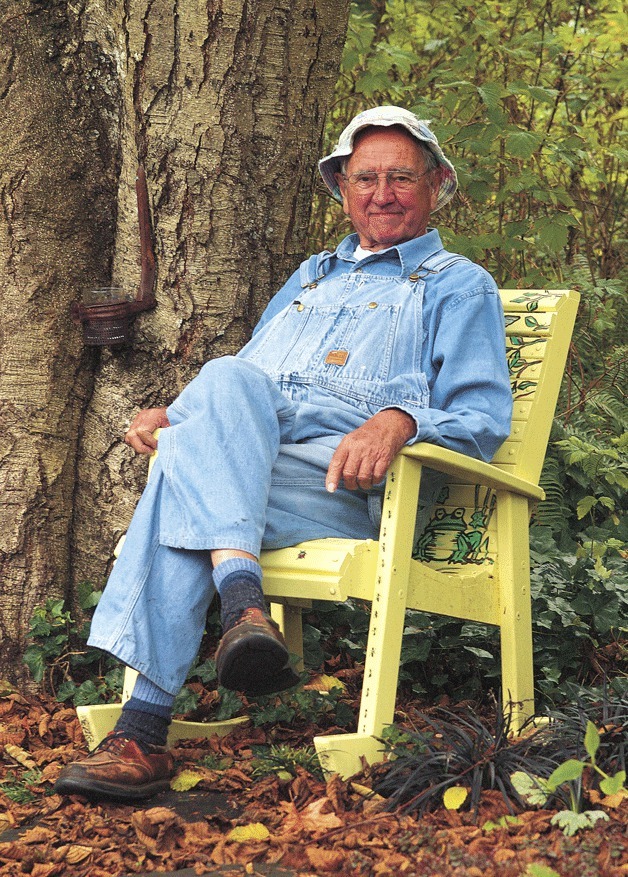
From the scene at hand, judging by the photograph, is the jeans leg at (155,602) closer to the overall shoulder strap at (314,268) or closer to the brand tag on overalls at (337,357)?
the brand tag on overalls at (337,357)

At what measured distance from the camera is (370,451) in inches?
102

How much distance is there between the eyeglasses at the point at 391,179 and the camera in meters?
3.25

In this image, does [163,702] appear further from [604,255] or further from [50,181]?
[604,255]

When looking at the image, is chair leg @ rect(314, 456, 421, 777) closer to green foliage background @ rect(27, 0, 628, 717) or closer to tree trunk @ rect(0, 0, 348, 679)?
green foliage background @ rect(27, 0, 628, 717)

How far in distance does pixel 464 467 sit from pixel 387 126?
1181 millimetres

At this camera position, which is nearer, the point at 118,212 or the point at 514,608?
the point at 514,608

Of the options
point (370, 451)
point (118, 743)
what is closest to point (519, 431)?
point (370, 451)

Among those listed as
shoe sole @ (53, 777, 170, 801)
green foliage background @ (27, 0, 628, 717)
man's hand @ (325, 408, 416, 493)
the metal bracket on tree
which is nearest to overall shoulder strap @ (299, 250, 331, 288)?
the metal bracket on tree

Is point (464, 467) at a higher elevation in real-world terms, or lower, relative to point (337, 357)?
lower

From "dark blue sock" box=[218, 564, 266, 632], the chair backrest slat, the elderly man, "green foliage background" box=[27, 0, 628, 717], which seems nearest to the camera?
"dark blue sock" box=[218, 564, 266, 632]

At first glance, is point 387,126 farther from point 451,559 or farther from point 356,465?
point 451,559

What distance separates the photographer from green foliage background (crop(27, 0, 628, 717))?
3465 millimetres

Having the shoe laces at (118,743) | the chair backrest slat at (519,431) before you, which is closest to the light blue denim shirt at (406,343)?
the chair backrest slat at (519,431)

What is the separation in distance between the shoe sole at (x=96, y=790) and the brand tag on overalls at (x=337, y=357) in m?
1.28
